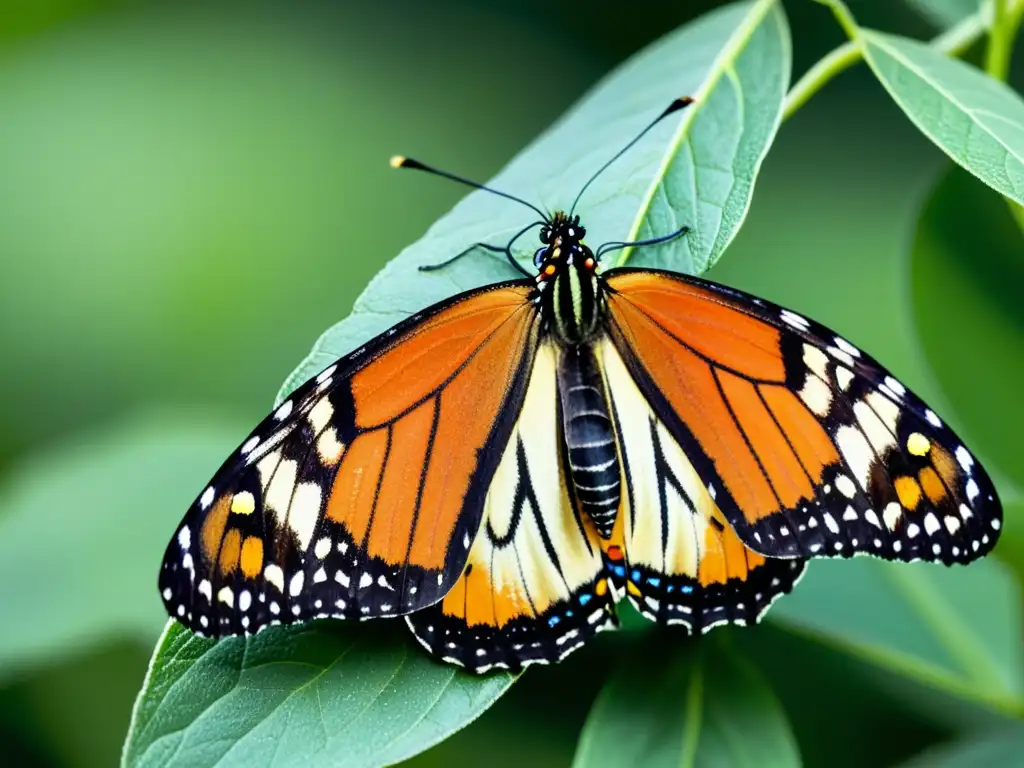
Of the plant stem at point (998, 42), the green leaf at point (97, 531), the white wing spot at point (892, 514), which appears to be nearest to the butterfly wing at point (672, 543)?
the white wing spot at point (892, 514)

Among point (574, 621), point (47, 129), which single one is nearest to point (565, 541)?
point (574, 621)

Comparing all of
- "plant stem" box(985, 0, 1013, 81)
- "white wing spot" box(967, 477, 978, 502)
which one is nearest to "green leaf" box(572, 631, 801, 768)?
"white wing spot" box(967, 477, 978, 502)

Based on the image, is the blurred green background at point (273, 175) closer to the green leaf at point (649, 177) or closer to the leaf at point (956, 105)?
the green leaf at point (649, 177)

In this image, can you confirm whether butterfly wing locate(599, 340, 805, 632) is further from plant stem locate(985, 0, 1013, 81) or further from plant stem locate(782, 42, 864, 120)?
plant stem locate(985, 0, 1013, 81)

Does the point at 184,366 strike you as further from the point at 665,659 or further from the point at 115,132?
the point at 665,659

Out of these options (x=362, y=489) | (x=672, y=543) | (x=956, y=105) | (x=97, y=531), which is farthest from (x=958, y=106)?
(x=97, y=531)

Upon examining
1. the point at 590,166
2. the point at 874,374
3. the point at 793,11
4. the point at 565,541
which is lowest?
the point at 565,541
